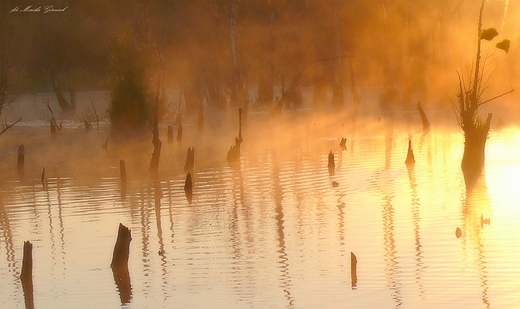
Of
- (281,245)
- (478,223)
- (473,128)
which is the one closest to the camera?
(281,245)

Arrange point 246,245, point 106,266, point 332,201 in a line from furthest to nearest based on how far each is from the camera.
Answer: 1. point 332,201
2. point 246,245
3. point 106,266

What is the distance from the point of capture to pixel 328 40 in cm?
5862

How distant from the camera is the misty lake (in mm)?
12172

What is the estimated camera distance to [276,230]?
16422mm

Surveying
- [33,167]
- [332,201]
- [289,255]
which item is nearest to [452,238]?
[289,255]

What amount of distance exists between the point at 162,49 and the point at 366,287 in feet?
135

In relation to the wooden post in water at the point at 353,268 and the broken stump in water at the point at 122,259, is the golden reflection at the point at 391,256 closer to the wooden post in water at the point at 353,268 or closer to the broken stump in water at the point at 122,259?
the wooden post in water at the point at 353,268

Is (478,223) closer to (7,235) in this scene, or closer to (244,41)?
(7,235)

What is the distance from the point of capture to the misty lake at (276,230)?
39.9 ft

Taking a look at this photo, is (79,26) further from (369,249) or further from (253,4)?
(369,249)

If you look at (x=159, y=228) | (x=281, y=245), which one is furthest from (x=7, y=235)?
(x=281, y=245)

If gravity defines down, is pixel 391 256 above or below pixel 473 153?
below

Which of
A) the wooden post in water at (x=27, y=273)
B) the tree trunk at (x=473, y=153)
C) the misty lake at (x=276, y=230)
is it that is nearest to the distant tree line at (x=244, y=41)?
the misty lake at (x=276, y=230)

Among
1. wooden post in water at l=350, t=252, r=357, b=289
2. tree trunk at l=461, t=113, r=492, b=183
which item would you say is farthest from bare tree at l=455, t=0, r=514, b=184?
wooden post in water at l=350, t=252, r=357, b=289
